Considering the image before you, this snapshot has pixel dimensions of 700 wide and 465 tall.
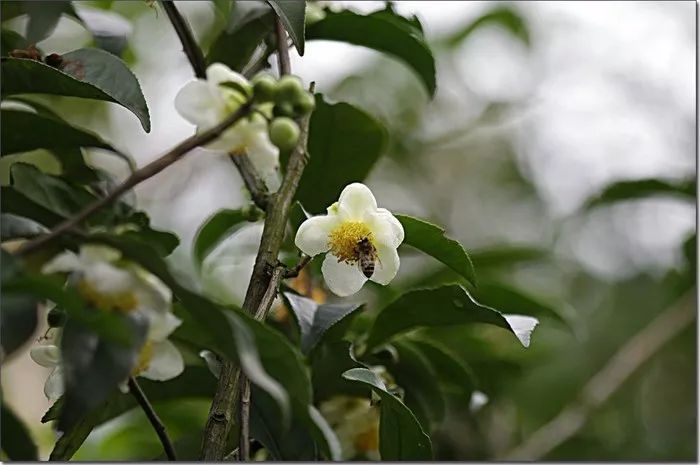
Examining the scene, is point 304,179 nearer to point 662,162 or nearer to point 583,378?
point 583,378

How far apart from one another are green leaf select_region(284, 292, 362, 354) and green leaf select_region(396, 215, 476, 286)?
0.07 metres

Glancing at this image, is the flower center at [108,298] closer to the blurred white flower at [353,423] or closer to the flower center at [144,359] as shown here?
the flower center at [144,359]

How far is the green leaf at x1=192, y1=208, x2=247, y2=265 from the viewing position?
896mm

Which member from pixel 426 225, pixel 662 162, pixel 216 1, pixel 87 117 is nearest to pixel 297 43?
pixel 426 225

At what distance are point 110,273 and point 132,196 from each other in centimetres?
33

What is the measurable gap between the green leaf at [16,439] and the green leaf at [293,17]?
28 cm

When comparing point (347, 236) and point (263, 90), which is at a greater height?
point (263, 90)

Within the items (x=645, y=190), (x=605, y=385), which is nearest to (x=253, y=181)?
(x=645, y=190)

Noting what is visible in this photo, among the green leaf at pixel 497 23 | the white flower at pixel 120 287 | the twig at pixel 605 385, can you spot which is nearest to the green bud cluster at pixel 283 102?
the white flower at pixel 120 287

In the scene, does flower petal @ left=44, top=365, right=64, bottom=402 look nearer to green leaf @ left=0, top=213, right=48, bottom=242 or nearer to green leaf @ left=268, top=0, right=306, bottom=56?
green leaf @ left=0, top=213, right=48, bottom=242

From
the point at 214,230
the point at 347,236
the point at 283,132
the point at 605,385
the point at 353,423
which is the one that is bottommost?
the point at 605,385

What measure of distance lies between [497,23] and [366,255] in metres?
1.28

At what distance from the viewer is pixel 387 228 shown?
0.64m

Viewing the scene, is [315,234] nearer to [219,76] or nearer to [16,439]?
[219,76]
